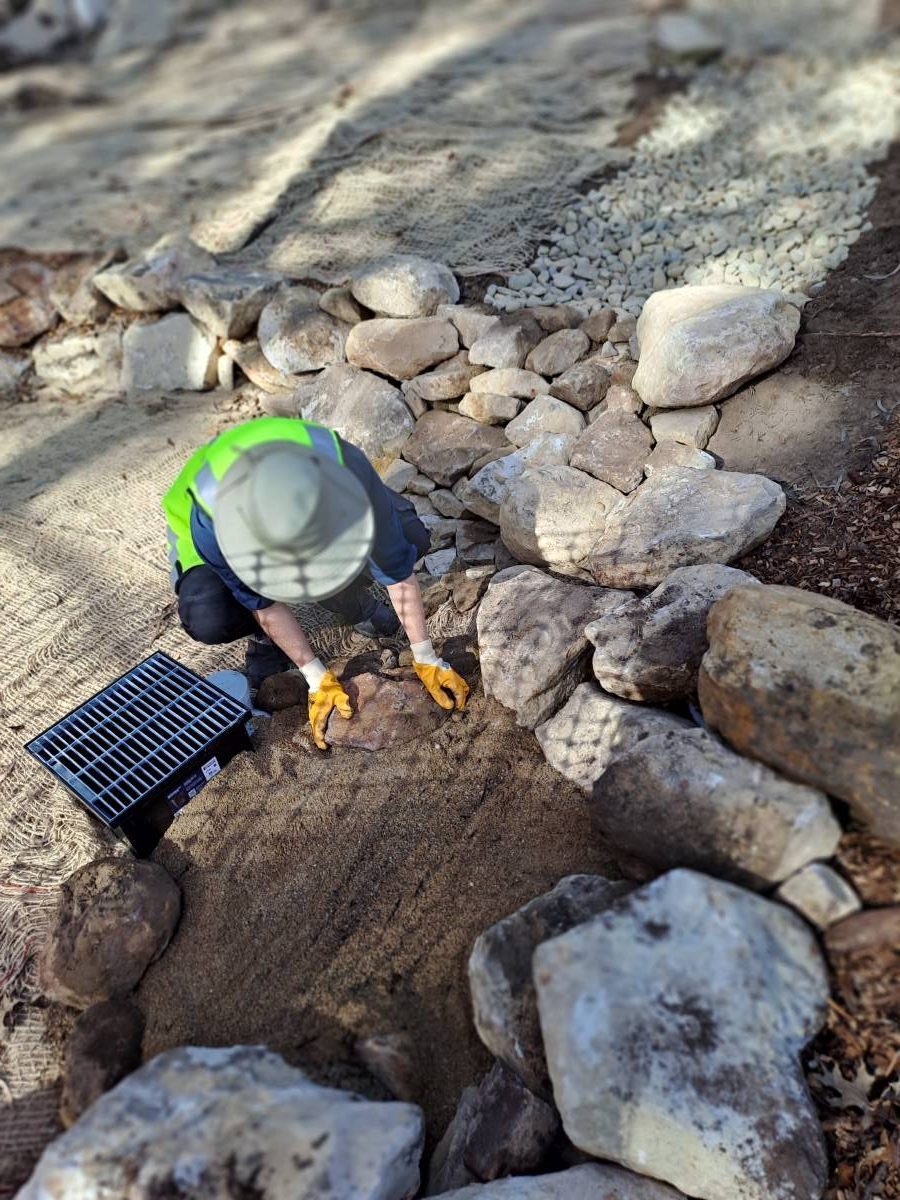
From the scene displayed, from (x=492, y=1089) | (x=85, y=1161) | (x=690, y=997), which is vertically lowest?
(x=492, y=1089)

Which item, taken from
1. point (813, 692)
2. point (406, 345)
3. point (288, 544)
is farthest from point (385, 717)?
point (406, 345)

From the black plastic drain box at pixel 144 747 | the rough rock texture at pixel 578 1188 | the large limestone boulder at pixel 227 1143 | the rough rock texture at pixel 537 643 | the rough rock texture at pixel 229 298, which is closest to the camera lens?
the large limestone boulder at pixel 227 1143

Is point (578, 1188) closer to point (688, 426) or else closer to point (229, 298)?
point (688, 426)

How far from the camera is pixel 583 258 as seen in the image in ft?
15.7

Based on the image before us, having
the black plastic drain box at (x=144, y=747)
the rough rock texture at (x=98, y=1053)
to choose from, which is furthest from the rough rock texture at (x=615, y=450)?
the rough rock texture at (x=98, y=1053)

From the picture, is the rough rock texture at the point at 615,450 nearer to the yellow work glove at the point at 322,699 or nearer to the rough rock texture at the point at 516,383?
the rough rock texture at the point at 516,383

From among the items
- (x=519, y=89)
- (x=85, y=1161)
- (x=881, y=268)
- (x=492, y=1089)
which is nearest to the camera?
(x=85, y=1161)

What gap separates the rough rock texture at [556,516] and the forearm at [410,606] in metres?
0.62

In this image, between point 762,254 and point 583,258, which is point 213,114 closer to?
point 583,258

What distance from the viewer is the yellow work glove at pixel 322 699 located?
2.87 metres

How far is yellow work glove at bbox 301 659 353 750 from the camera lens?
2.87 metres

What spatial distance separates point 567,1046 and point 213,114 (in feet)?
25.2

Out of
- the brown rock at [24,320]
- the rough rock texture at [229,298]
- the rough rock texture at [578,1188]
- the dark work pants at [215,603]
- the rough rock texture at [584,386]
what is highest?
the brown rock at [24,320]

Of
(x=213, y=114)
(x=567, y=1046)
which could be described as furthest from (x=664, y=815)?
(x=213, y=114)
